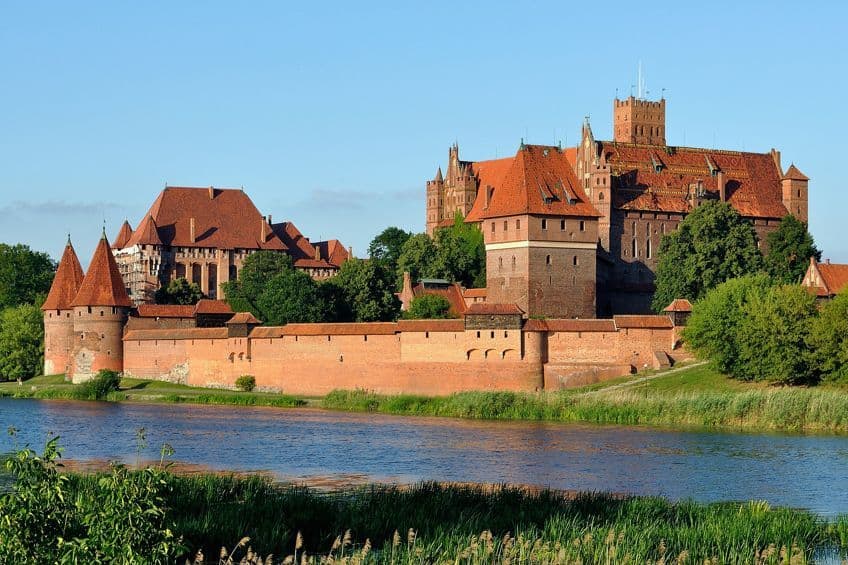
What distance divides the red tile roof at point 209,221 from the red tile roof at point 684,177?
21.0m

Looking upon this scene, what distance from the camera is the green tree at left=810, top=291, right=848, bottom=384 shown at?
35.2 meters

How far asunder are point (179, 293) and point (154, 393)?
62.6 ft

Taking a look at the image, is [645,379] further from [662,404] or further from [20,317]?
[20,317]

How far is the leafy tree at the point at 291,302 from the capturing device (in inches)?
2105

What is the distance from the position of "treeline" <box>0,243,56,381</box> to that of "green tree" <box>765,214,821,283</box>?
2831 centimetres

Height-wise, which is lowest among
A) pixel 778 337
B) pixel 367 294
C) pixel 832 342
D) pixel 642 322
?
pixel 832 342

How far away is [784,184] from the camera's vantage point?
206ft

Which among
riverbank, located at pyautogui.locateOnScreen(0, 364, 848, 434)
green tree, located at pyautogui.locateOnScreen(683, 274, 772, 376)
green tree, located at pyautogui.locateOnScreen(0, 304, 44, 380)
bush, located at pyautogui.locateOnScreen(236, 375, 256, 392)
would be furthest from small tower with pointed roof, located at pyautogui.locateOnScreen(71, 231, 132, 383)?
green tree, located at pyautogui.locateOnScreen(683, 274, 772, 376)

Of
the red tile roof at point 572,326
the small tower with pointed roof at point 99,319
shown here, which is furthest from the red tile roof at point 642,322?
the small tower with pointed roof at point 99,319

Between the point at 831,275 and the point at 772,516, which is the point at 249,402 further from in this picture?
the point at 772,516

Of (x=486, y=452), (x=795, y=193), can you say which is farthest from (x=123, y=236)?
(x=486, y=452)

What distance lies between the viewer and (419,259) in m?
60.3

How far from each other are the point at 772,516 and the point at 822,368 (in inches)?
790

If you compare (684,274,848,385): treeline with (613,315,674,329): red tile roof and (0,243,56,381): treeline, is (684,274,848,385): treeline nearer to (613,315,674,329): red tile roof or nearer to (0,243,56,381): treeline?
(613,315,674,329): red tile roof
